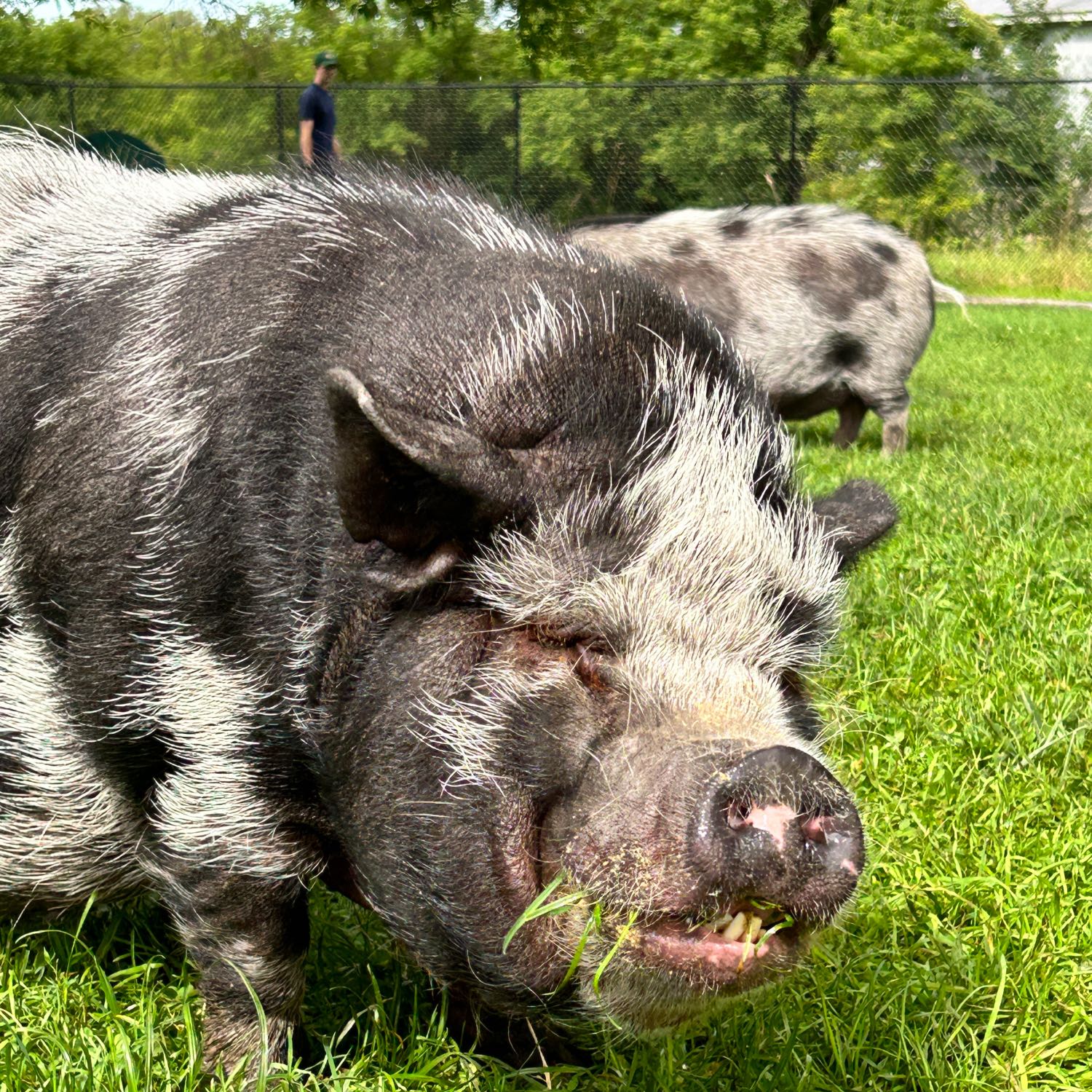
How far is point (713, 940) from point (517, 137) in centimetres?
2010

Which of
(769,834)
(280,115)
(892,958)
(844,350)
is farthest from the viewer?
(280,115)

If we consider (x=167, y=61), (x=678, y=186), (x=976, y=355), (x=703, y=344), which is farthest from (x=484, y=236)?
(x=167, y=61)

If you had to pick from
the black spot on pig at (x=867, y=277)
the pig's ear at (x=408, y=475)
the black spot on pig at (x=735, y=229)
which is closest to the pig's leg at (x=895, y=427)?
the black spot on pig at (x=867, y=277)

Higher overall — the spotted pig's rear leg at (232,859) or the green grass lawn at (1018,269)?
the spotted pig's rear leg at (232,859)

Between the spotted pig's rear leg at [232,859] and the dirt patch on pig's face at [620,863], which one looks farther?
the spotted pig's rear leg at [232,859]

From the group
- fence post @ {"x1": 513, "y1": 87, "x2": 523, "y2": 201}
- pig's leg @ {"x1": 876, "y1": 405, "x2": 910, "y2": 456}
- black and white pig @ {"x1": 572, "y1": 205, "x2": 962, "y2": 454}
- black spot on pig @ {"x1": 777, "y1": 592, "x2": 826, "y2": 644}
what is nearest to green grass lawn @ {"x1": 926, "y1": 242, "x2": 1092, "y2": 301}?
fence post @ {"x1": 513, "y1": 87, "x2": 523, "y2": 201}

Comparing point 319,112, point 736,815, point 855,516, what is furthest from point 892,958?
point 319,112

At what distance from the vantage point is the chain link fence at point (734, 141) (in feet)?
69.7

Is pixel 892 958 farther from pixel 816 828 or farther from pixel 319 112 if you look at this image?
pixel 319 112

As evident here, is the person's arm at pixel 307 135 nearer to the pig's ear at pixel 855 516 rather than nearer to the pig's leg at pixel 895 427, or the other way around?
the pig's leg at pixel 895 427

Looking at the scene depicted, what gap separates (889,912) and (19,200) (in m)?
2.71

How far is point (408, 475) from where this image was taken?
2148 mm

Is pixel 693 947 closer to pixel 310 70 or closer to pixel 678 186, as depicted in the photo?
pixel 678 186

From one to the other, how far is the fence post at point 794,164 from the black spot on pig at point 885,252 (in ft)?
36.9
